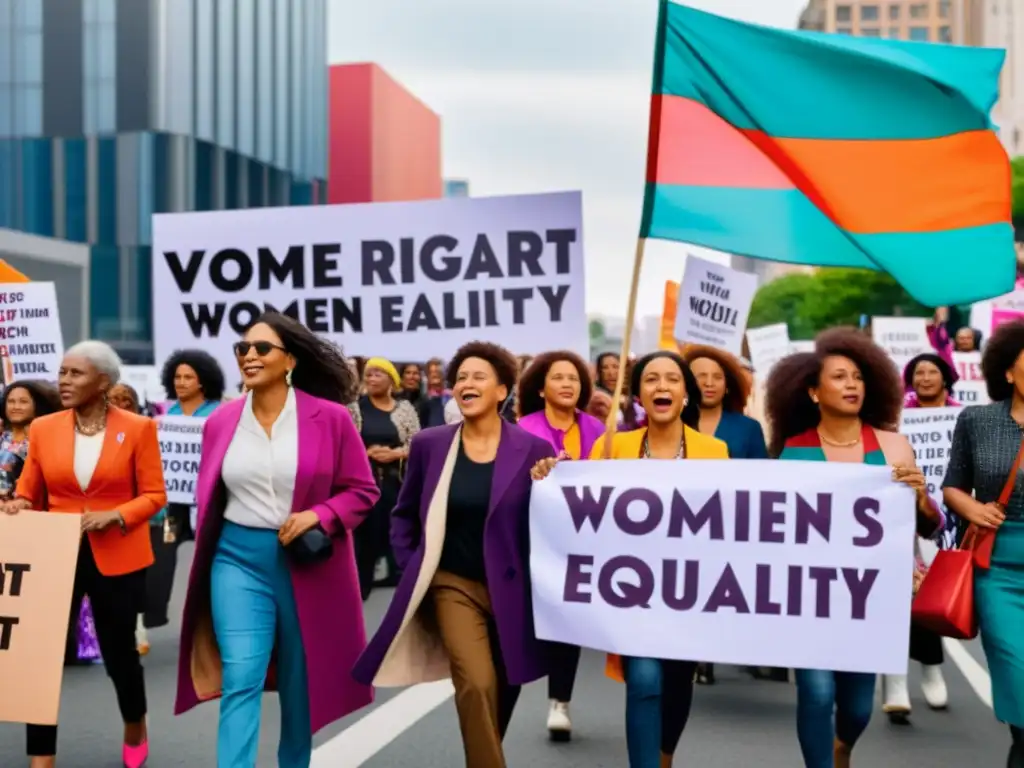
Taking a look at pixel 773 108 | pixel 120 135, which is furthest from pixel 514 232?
pixel 120 135

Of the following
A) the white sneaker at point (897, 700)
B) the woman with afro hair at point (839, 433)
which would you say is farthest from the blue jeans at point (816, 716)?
the white sneaker at point (897, 700)

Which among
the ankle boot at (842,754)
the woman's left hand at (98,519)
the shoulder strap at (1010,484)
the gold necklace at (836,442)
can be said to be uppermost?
the gold necklace at (836,442)

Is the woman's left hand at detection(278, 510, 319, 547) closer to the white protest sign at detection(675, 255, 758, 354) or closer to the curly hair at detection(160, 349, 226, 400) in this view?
the curly hair at detection(160, 349, 226, 400)

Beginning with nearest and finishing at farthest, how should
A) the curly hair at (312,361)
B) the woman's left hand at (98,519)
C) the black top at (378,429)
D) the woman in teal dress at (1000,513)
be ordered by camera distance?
the woman in teal dress at (1000,513)
the curly hair at (312,361)
the woman's left hand at (98,519)
the black top at (378,429)

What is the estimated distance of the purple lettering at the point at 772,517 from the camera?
5.77 m

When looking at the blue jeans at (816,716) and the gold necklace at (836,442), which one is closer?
the blue jeans at (816,716)

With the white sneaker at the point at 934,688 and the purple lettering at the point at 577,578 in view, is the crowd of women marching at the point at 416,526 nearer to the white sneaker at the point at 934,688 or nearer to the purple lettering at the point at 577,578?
the purple lettering at the point at 577,578

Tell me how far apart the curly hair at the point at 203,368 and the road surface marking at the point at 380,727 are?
103 inches

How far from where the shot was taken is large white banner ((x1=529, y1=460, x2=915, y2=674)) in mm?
5656

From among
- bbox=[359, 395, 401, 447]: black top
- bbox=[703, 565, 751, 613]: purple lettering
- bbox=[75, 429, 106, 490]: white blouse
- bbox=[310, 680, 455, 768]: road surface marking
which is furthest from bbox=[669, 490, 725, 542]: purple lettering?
bbox=[359, 395, 401, 447]: black top

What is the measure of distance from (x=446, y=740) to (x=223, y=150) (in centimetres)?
5001

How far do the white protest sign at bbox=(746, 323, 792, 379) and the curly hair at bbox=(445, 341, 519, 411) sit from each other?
12773 mm

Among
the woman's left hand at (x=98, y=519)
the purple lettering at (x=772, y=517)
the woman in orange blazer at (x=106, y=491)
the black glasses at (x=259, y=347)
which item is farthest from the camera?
the woman in orange blazer at (x=106, y=491)

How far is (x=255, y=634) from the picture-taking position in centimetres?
590
